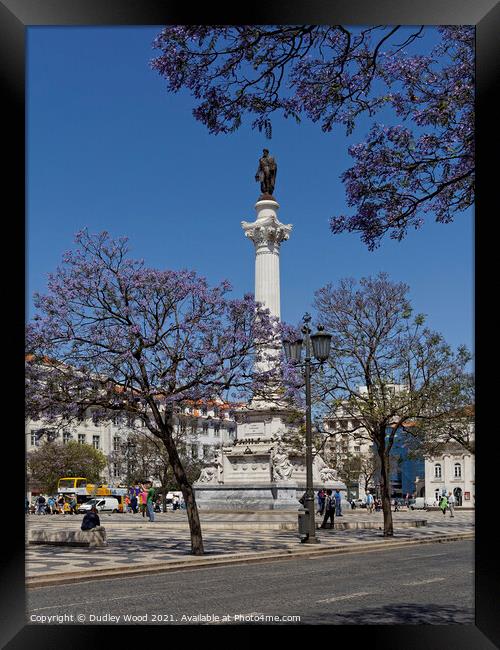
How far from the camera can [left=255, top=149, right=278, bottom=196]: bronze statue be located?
50500mm

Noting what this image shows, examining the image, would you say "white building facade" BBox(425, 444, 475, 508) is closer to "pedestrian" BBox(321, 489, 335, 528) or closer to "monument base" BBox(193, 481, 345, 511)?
"monument base" BBox(193, 481, 345, 511)

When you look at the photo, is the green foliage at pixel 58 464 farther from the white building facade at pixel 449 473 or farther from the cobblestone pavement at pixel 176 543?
the white building facade at pixel 449 473

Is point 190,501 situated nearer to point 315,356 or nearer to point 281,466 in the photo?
point 315,356

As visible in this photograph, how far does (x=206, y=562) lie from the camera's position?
20.1m

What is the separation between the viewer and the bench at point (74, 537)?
24.2 metres

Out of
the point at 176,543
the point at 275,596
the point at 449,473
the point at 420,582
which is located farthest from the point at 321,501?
the point at 449,473

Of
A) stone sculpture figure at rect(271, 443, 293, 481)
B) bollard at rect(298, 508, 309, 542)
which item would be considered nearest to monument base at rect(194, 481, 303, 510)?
stone sculpture figure at rect(271, 443, 293, 481)

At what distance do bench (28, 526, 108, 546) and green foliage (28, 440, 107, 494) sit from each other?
5217cm

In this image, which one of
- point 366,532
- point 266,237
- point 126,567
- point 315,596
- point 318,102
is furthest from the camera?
point 266,237

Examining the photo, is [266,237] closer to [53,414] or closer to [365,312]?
[365,312]

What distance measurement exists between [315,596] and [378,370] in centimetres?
1702
